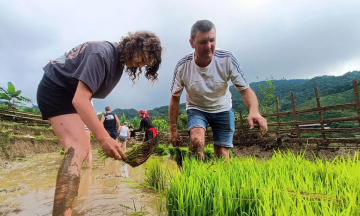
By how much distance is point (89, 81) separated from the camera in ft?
5.05

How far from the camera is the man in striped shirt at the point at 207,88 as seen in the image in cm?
263

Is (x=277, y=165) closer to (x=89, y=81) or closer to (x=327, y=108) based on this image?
(x=89, y=81)

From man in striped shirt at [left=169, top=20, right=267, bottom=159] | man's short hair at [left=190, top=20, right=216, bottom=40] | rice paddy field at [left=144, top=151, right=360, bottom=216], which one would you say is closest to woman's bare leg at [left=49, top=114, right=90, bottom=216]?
rice paddy field at [left=144, top=151, right=360, bottom=216]

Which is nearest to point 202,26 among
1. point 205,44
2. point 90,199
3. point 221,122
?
point 205,44

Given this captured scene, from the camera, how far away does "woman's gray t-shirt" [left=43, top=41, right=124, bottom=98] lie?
1.58m

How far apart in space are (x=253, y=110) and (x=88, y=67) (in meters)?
1.59

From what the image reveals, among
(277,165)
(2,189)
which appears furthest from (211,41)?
(2,189)

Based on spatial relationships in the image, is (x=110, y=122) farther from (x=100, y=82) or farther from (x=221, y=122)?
(x=100, y=82)

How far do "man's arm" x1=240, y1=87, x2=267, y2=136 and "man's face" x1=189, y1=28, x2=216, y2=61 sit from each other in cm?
56

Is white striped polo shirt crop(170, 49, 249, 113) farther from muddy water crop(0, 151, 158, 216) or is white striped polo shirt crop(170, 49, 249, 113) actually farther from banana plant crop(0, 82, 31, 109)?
banana plant crop(0, 82, 31, 109)

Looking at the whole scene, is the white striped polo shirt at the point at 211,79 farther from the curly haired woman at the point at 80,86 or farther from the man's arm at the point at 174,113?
the curly haired woman at the point at 80,86

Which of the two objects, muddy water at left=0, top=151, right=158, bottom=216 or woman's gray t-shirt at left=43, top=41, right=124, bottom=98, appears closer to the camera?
woman's gray t-shirt at left=43, top=41, right=124, bottom=98

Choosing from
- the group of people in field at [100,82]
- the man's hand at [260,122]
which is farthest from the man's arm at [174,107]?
the man's hand at [260,122]

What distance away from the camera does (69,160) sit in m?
1.63
